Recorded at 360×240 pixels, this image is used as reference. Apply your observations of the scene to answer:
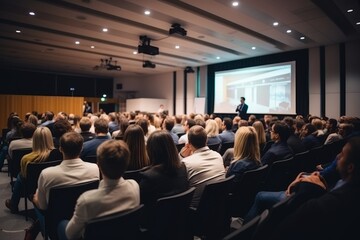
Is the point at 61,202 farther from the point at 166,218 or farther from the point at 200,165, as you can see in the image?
the point at 200,165

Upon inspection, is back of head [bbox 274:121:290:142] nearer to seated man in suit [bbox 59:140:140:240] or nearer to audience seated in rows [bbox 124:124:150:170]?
audience seated in rows [bbox 124:124:150:170]

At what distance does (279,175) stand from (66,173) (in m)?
2.25

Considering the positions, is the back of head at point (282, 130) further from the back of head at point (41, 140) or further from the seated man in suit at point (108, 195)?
the back of head at point (41, 140)

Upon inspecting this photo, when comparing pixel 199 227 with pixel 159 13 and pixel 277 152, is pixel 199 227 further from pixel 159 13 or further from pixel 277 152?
pixel 159 13

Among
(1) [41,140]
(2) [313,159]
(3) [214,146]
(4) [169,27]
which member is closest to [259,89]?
(4) [169,27]

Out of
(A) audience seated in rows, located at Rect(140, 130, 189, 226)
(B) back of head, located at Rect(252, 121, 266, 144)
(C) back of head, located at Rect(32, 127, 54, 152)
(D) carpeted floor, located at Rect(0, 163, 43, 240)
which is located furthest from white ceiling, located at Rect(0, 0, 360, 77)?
(A) audience seated in rows, located at Rect(140, 130, 189, 226)

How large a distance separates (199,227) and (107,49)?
908cm

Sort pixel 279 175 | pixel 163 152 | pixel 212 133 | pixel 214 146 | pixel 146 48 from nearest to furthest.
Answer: pixel 163 152 < pixel 279 175 < pixel 214 146 < pixel 212 133 < pixel 146 48

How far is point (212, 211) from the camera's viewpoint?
2168mm

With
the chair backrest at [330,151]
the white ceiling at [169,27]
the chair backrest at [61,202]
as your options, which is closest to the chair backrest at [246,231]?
the chair backrest at [61,202]

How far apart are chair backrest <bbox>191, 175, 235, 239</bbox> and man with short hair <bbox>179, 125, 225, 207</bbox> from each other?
228mm

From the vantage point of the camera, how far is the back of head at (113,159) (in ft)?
5.29

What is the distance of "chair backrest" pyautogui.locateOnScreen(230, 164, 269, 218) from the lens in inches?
98.7

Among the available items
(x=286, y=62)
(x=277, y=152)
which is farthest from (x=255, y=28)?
(x=277, y=152)
